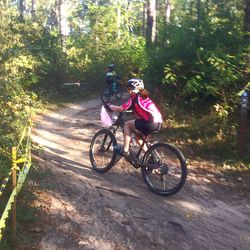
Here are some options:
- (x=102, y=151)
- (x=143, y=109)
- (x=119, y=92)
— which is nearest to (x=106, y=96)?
(x=119, y=92)

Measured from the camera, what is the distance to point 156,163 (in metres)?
6.39

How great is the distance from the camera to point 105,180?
688cm

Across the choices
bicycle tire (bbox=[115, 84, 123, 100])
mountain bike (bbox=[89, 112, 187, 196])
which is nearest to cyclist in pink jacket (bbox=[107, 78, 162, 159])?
mountain bike (bbox=[89, 112, 187, 196])

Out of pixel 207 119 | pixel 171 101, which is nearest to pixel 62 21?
pixel 171 101

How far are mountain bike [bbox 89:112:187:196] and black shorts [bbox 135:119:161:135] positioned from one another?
0.59 ft

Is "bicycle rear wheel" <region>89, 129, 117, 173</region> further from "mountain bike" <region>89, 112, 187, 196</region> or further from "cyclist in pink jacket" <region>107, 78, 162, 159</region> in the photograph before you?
"cyclist in pink jacket" <region>107, 78, 162, 159</region>

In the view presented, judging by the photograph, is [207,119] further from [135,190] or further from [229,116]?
[135,190]

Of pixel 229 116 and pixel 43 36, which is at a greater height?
pixel 43 36

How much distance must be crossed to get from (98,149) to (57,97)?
30.6 ft

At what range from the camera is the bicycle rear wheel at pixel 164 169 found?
609cm

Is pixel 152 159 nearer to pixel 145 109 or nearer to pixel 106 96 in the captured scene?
pixel 145 109

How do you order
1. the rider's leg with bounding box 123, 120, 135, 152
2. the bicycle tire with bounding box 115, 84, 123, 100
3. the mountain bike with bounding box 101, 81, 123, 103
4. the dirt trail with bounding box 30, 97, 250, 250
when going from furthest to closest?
the bicycle tire with bounding box 115, 84, 123, 100
the mountain bike with bounding box 101, 81, 123, 103
the rider's leg with bounding box 123, 120, 135, 152
the dirt trail with bounding box 30, 97, 250, 250

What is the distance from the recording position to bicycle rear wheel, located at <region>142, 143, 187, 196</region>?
6090 millimetres

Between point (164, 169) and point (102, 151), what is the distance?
5.40 ft
